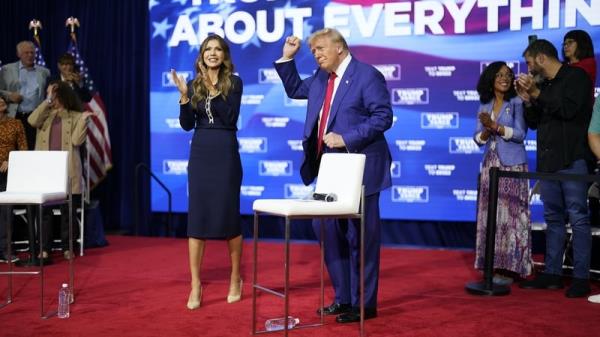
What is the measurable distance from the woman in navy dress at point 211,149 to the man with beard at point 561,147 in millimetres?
1925

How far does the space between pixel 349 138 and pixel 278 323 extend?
3.51 feet

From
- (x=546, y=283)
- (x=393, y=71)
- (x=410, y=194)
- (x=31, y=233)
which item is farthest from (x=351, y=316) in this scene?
(x=393, y=71)

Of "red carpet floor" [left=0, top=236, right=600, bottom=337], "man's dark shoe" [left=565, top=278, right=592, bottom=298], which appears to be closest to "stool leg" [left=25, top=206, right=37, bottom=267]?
"red carpet floor" [left=0, top=236, right=600, bottom=337]

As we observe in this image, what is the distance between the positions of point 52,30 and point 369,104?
6.49 m

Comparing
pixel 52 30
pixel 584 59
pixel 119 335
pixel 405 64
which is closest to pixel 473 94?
pixel 405 64

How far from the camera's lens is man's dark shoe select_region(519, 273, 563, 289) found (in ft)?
17.2

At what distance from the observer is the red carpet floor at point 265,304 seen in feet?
13.2

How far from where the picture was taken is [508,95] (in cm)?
Result: 546

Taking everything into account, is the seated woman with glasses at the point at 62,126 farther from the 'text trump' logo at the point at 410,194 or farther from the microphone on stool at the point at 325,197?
the microphone on stool at the point at 325,197

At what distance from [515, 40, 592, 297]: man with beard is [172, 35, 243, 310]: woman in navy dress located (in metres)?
1.92

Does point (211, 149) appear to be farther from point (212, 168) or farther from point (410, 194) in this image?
point (410, 194)

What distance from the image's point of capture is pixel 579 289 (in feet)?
16.3

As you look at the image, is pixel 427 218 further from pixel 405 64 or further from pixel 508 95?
pixel 508 95

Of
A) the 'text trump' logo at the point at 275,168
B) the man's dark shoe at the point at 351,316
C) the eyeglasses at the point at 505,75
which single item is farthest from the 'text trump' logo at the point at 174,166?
the man's dark shoe at the point at 351,316
